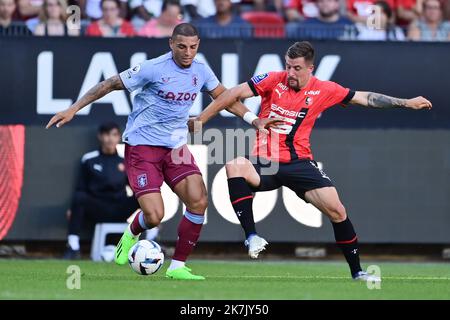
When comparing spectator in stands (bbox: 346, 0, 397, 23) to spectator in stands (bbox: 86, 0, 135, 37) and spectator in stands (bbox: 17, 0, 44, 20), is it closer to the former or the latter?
spectator in stands (bbox: 86, 0, 135, 37)

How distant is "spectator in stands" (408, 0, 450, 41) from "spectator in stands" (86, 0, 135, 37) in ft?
12.9

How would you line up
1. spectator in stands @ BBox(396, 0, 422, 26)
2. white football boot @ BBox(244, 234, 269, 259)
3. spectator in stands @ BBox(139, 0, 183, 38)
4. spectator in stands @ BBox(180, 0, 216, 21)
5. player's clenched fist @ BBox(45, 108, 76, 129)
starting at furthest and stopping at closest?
spectator in stands @ BBox(396, 0, 422, 26)
spectator in stands @ BBox(180, 0, 216, 21)
spectator in stands @ BBox(139, 0, 183, 38)
player's clenched fist @ BBox(45, 108, 76, 129)
white football boot @ BBox(244, 234, 269, 259)

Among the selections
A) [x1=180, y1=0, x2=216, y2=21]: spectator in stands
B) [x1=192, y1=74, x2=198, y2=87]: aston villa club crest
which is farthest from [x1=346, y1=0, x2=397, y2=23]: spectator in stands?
[x1=192, y1=74, x2=198, y2=87]: aston villa club crest

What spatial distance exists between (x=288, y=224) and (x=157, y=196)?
4428 millimetres

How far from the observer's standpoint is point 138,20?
16219 millimetres

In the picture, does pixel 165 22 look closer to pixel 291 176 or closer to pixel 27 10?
pixel 27 10

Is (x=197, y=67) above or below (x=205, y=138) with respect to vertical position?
above

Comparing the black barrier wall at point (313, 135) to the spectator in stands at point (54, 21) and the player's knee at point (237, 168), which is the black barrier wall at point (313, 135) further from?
the player's knee at point (237, 168)

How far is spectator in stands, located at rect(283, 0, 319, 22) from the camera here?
1641cm

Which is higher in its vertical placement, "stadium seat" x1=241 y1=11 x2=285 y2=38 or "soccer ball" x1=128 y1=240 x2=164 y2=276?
"stadium seat" x1=241 y1=11 x2=285 y2=38

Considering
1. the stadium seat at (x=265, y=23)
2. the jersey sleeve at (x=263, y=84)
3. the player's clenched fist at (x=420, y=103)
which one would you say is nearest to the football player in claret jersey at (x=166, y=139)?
the jersey sleeve at (x=263, y=84)
